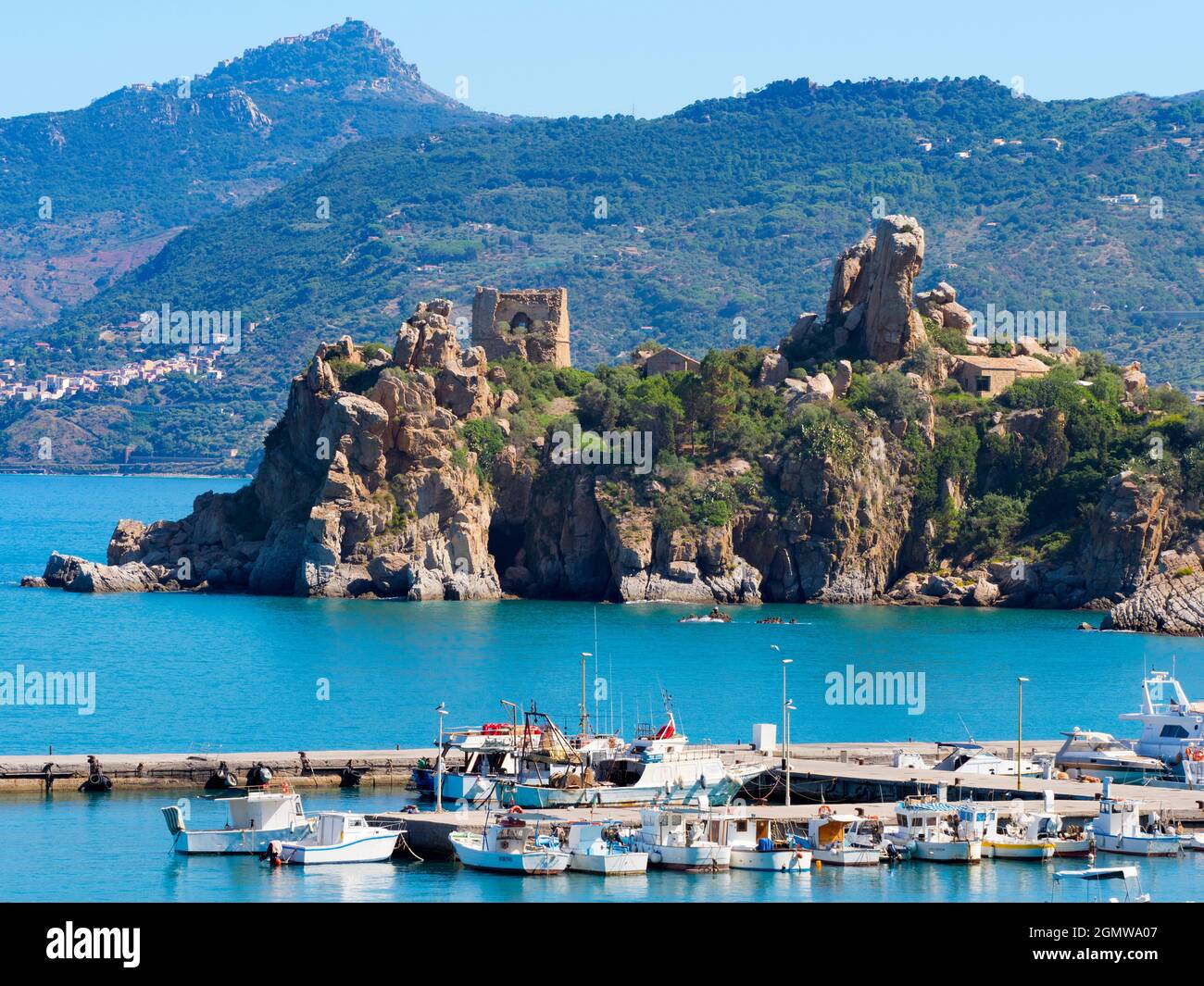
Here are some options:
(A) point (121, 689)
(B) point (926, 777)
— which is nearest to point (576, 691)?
(A) point (121, 689)

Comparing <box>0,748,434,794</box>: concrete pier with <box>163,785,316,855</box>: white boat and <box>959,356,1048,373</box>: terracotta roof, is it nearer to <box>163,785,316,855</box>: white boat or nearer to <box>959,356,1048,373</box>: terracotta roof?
<box>163,785,316,855</box>: white boat

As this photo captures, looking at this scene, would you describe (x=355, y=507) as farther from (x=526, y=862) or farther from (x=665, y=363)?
(x=526, y=862)

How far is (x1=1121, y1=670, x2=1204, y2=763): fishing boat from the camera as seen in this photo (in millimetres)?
56875

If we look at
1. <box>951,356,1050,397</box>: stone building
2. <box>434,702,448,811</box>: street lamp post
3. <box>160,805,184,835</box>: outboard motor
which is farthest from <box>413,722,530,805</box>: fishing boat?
<box>951,356,1050,397</box>: stone building

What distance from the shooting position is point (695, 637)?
94.9 m

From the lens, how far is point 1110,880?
138ft

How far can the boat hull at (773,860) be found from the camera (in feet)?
143

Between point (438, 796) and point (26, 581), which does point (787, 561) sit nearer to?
point (26, 581)

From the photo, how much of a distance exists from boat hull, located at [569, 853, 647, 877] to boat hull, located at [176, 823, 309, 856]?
5.56 metres

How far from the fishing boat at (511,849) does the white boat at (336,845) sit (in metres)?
1.41

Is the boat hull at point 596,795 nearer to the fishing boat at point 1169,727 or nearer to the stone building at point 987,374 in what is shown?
the fishing boat at point 1169,727

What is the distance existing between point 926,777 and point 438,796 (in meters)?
11.6

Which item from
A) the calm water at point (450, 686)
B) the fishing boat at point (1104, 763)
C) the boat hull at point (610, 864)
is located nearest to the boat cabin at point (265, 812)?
the calm water at point (450, 686)
